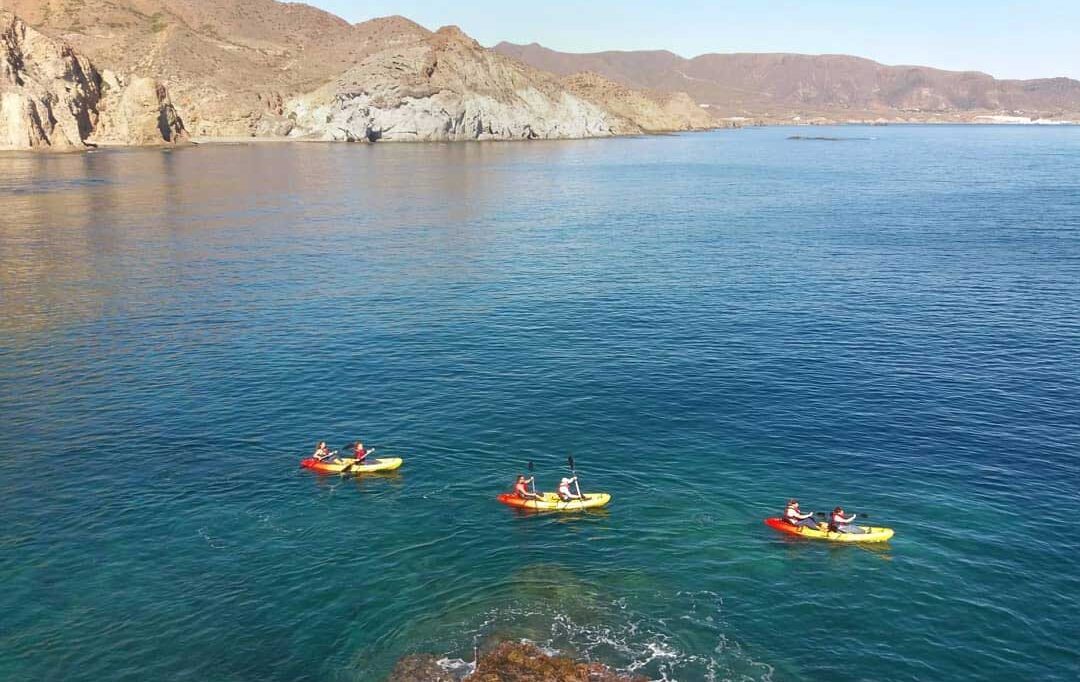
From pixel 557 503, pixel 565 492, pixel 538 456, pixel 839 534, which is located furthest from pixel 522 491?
pixel 839 534

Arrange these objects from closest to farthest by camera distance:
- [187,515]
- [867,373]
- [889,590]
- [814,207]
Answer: [889,590] < [187,515] < [867,373] < [814,207]

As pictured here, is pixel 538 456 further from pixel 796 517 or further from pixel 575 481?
pixel 796 517

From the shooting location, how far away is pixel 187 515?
40.9 meters

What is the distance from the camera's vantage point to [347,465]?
4544 cm

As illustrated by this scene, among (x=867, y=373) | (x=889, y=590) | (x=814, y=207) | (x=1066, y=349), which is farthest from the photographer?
(x=814, y=207)

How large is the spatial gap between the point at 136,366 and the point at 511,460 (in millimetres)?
34737

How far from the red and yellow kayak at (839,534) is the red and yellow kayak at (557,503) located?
9466mm

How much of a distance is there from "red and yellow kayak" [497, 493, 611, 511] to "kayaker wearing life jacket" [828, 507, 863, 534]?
11613 mm

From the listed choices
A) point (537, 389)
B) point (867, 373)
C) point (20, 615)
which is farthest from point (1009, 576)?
point (20, 615)

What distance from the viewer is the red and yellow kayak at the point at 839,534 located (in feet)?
126

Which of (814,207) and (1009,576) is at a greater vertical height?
(814,207)

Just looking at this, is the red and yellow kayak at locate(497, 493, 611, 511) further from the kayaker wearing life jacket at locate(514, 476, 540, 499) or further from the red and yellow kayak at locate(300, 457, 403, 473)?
the red and yellow kayak at locate(300, 457, 403, 473)

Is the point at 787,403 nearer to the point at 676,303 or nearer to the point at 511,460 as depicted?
the point at 511,460

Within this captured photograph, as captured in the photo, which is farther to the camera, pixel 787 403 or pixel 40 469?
pixel 787 403
